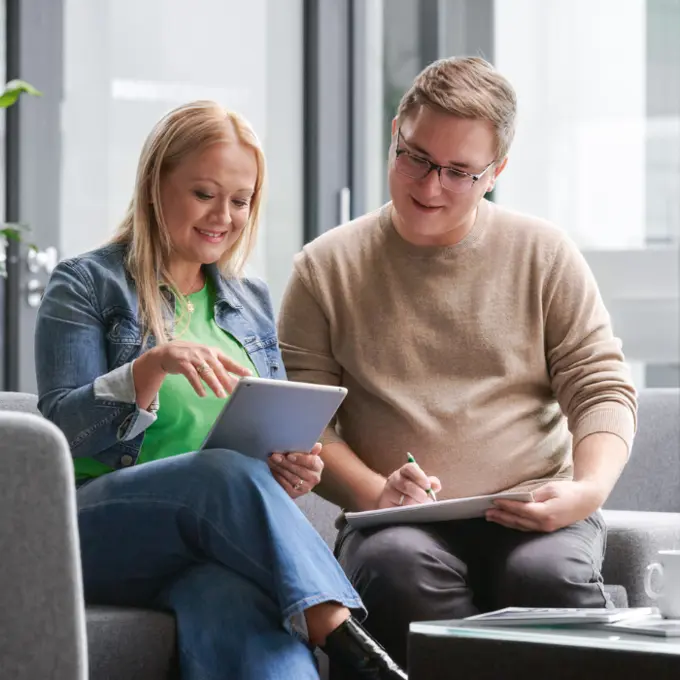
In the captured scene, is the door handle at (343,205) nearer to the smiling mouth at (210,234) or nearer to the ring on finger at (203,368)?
the smiling mouth at (210,234)

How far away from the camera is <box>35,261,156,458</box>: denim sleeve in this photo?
168cm

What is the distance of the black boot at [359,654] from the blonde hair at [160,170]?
52 cm

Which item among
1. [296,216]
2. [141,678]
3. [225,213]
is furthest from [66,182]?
[141,678]

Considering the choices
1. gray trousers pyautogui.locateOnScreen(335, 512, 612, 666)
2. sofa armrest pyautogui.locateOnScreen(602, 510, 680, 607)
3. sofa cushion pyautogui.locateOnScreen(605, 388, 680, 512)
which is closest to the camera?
gray trousers pyautogui.locateOnScreen(335, 512, 612, 666)

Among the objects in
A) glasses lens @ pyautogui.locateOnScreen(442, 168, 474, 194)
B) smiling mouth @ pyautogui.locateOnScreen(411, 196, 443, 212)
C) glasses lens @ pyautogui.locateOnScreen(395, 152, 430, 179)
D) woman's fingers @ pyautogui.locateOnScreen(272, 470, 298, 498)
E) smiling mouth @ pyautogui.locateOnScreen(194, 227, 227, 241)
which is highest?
glasses lens @ pyautogui.locateOnScreen(395, 152, 430, 179)

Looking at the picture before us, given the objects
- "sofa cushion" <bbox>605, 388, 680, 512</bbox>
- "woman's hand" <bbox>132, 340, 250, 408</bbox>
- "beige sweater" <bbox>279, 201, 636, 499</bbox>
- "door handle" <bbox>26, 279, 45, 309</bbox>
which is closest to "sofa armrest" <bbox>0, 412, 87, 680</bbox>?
"woman's hand" <bbox>132, 340, 250, 408</bbox>

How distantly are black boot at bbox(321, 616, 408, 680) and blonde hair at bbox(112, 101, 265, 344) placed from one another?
52cm

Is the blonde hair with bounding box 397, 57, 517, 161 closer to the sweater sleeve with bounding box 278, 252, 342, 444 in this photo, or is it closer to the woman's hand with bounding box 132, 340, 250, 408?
the sweater sleeve with bounding box 278, 252, 342, 444

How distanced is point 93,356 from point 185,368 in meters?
0.21

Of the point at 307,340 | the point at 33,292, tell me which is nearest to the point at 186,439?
the point at 307,340

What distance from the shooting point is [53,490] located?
1280 mm

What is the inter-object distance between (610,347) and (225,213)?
0.65 meters

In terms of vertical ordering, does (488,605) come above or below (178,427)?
below

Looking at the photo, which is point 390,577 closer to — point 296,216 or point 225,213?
point 225,213
